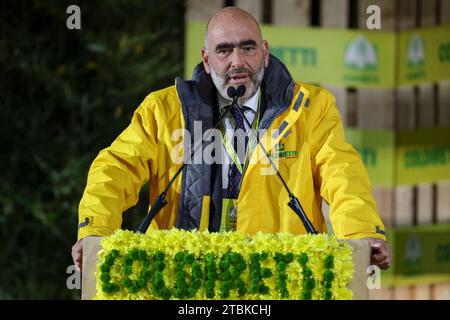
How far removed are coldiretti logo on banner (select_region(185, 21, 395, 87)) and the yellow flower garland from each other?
10.8 ft

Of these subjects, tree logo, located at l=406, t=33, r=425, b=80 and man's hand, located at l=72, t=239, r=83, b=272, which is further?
tree logo, located at l=406, t=33, r=425, b=80

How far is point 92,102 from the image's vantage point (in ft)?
23.5

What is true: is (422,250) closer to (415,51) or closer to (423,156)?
(423,156)

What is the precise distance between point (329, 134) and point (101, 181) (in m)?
0.82

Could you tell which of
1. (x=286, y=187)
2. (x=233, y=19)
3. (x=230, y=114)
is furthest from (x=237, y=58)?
(x=286, y=187)

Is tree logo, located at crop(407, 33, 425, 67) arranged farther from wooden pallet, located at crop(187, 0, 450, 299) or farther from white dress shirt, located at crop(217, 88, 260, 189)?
white dress shirt, located at crop(217, 88, 260, 189)

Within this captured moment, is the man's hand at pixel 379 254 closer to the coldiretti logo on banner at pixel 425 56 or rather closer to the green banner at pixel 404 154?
the green banner at pixel 404 154

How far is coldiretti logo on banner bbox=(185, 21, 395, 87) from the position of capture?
6.71 m

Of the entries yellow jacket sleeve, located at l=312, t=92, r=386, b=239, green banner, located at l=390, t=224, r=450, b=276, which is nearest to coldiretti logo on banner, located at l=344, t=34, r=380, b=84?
green banner, located at l=390, t=224, r=450, b=276

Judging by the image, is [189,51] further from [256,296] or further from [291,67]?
[256,296]

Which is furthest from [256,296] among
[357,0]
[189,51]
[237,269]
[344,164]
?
[357,0]

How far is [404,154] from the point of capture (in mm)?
7199

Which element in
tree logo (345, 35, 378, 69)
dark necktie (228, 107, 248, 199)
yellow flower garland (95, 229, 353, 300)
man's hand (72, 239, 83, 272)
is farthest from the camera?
tree logo (345, 35, 378, 69)

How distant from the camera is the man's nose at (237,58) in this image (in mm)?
3955
